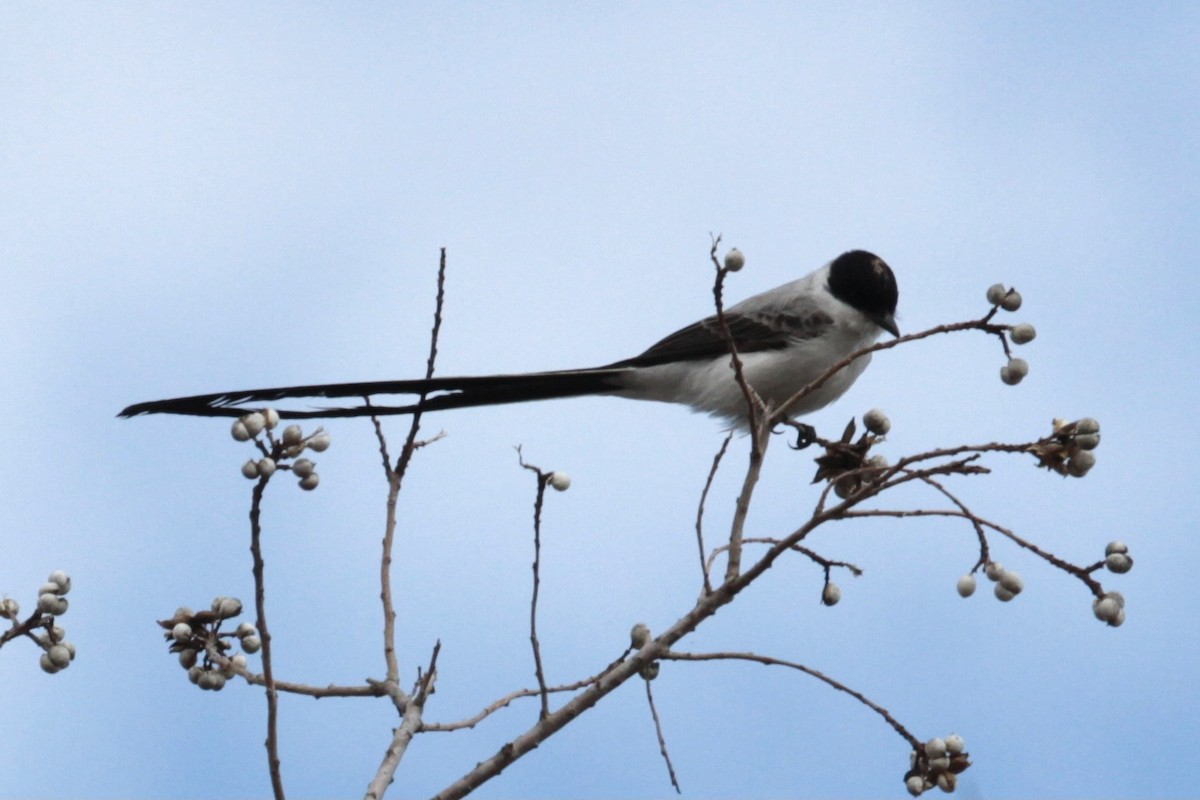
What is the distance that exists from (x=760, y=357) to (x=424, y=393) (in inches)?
71.4

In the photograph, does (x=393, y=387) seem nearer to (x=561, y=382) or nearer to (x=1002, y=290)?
(x=561, y=382)

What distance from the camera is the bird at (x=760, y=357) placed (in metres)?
3.86

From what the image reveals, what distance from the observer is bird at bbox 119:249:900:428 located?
3.86 m

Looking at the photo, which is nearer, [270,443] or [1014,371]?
[270,443]

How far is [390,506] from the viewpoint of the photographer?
245 centimetres

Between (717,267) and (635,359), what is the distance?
1837mm

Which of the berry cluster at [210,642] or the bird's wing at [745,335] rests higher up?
the bird's wing at [745,335]

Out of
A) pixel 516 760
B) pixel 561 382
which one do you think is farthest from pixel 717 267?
pixel 561 382

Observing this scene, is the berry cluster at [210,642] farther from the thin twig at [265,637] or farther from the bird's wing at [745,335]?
the bird's wing at [745,335]

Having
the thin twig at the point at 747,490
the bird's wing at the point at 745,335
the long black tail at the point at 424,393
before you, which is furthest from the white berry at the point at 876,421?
the bird's wing at the point at 745,335

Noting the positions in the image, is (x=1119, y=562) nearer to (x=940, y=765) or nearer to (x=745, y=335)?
(x=940, y=765)

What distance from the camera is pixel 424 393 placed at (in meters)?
2.45

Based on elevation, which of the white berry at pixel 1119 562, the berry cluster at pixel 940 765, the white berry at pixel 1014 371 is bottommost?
the berry cluster at pixel 940 765

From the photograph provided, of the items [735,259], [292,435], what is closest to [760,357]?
[735,259]
